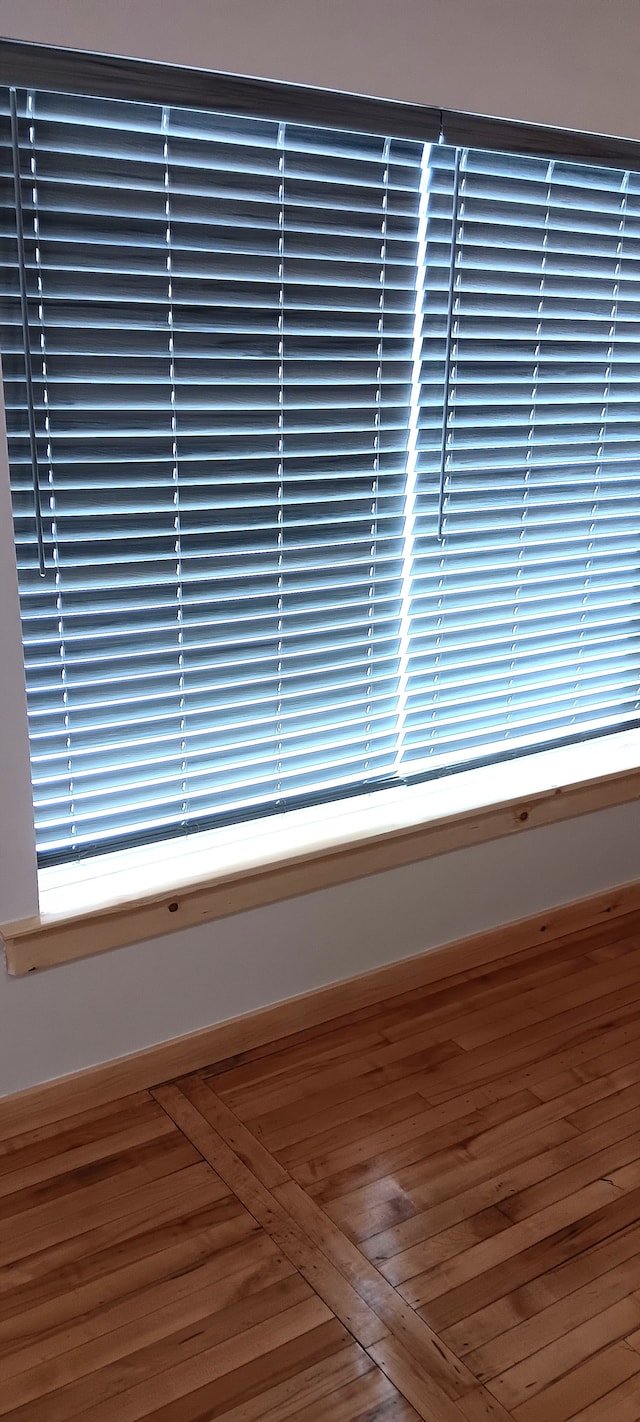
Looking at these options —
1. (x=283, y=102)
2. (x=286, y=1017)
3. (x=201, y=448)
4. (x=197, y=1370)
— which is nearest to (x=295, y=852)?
(x=286, y=1017)

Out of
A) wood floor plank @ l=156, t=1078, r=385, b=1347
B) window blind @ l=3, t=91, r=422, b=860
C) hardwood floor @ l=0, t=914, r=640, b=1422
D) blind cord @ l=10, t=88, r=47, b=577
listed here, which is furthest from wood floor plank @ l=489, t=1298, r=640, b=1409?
blind cord @ l=10, t=88, r=47, b=577

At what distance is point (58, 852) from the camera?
1974mm

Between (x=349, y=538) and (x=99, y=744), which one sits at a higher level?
(x=349, y=538)

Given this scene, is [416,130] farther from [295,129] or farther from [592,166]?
[592,166]

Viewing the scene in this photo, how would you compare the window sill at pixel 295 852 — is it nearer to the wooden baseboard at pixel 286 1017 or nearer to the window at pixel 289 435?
the window at pixel 289 435

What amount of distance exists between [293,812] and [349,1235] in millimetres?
831

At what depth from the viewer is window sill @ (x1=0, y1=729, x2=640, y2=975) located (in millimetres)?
1946

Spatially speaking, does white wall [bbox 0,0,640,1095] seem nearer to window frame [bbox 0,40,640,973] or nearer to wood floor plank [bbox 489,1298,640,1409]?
window frame [bbox 0,40,640,973]

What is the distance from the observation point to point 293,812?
7.39 ft

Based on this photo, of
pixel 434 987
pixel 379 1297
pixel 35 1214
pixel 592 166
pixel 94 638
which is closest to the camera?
pixel 379 1297

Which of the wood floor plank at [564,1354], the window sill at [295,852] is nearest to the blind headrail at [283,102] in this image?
the window sill at [295,852]

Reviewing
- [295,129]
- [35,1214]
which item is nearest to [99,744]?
[35,1214]

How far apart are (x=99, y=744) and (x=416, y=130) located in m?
1.26

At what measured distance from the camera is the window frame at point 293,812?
1662 millimetres
